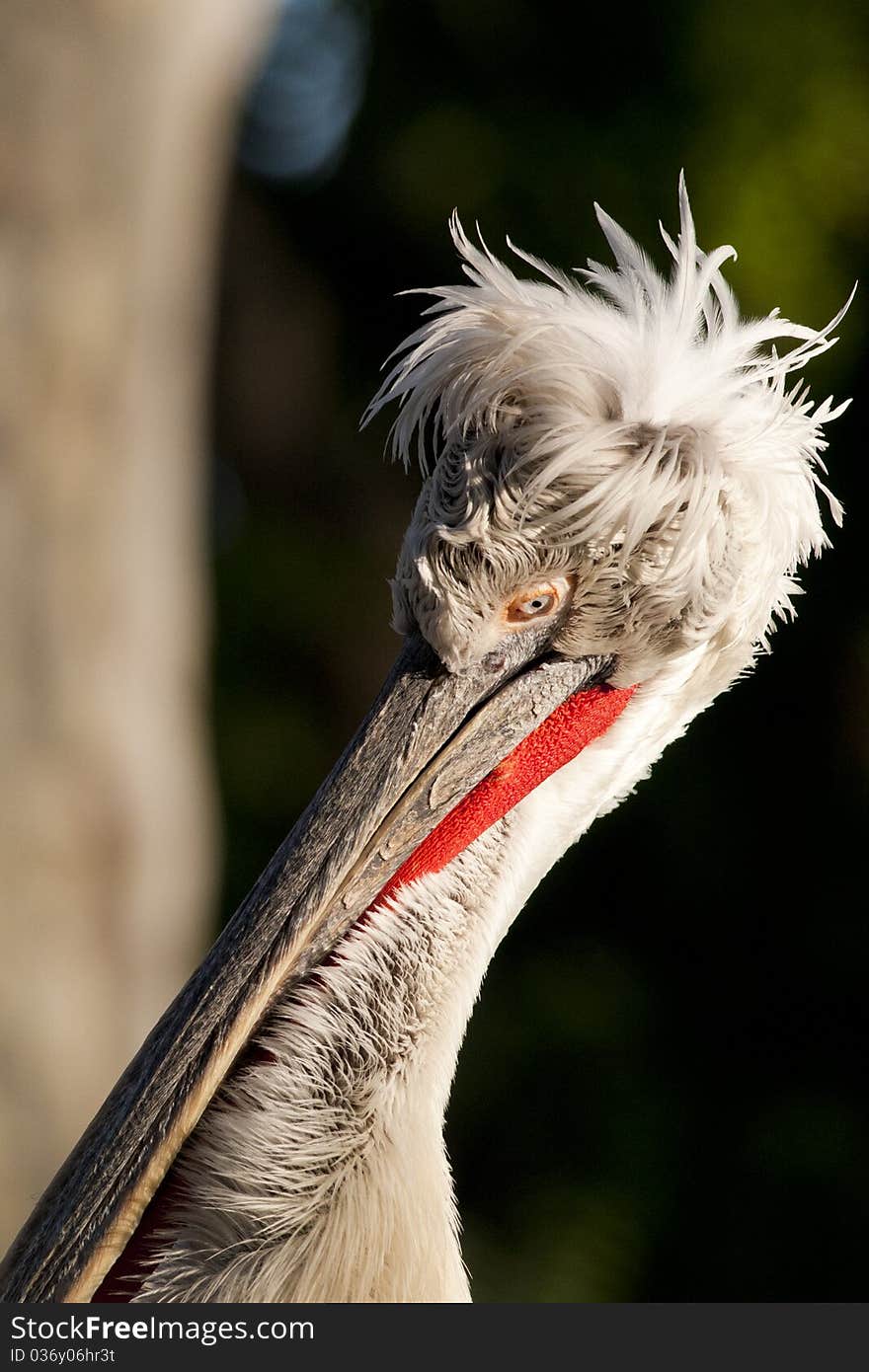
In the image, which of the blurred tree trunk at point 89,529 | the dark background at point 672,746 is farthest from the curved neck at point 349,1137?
the dark background at point 672,746

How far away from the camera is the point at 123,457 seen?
537 centimetres

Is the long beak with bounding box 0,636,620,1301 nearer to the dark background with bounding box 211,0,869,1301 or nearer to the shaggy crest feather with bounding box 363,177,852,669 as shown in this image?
the shaggy crest feather with bounding box 363,177,852,669

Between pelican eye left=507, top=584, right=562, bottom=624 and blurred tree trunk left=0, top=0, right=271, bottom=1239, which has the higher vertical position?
pelican eye left=507, top=584, right=562, bottom=624

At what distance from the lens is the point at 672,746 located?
23.7ft

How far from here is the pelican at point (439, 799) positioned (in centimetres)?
191

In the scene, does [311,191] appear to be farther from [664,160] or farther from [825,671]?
[825,671]

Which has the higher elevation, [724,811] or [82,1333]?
[82,1333]

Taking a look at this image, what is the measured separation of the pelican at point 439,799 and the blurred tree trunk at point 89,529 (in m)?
3.26

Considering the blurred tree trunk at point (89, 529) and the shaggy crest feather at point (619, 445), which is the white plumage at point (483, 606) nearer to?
the shaggy crest feather at point (619, 445)

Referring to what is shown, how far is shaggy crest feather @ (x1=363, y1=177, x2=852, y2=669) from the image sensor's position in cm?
195

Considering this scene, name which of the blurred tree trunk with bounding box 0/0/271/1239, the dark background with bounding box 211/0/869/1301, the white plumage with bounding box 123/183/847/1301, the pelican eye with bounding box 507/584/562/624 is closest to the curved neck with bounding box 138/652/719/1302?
the white plumage with bounding box 123/183/847/1301

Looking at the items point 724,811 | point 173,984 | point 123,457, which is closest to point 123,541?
point 123,457

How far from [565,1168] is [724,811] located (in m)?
1.85

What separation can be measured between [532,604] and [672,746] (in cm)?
533
